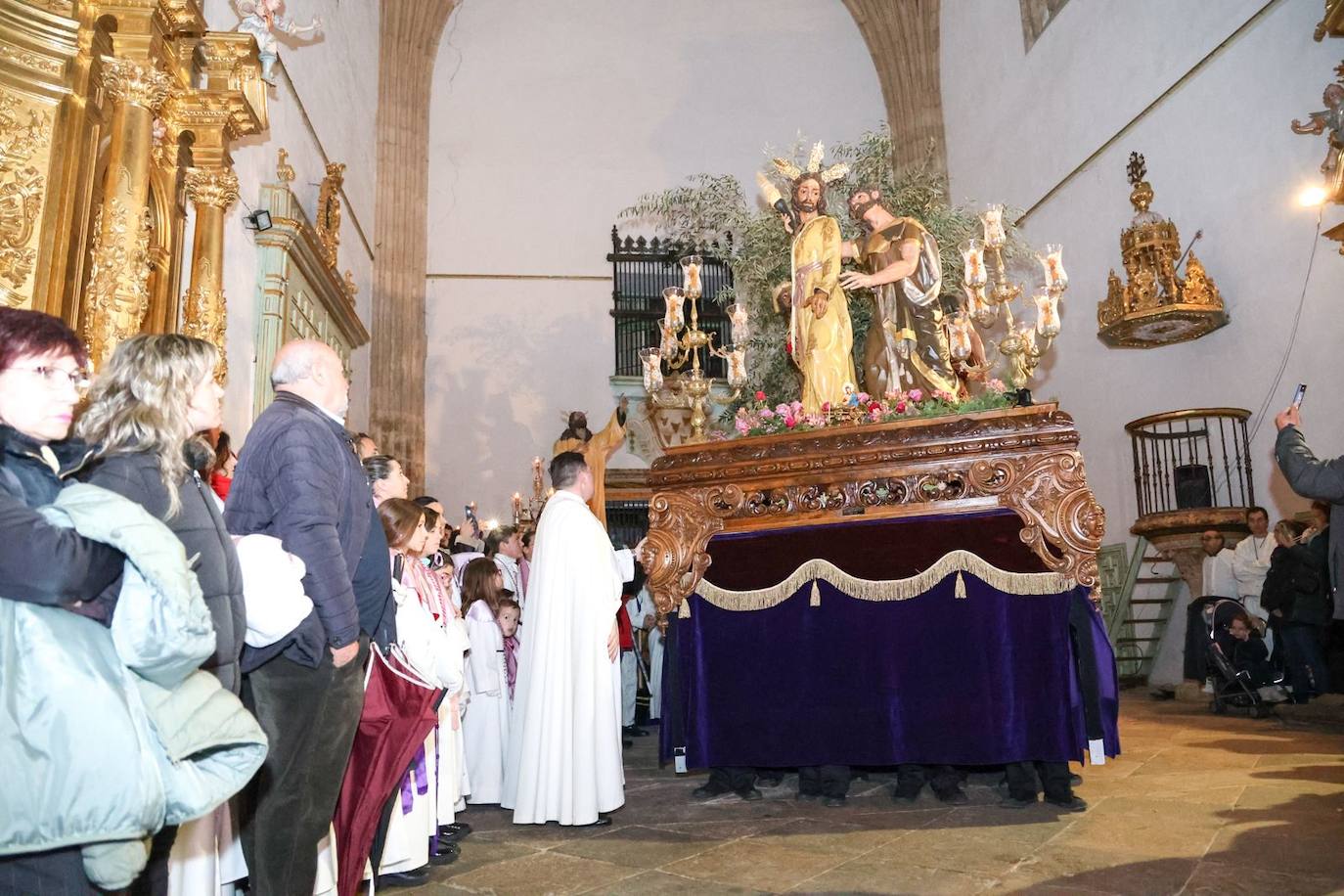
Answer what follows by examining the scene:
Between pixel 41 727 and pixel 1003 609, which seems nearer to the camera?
pixel 41 727

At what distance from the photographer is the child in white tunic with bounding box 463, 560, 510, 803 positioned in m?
4.82

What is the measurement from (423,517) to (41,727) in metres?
2.37

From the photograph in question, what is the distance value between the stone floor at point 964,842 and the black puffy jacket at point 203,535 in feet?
4.68

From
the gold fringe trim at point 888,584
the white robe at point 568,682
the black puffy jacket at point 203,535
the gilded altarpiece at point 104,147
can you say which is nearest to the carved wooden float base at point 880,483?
the gold fringe trim at point 888,584

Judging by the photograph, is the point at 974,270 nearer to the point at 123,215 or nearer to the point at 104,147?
the point at 123,215

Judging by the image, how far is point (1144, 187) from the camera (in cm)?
1002

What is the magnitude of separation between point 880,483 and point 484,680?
223cm

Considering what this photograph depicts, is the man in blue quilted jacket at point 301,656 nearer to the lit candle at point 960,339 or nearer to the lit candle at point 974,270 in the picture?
the lit candle at point 974,270

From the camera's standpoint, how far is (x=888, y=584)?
4328mm

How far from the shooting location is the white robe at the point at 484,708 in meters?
4.82

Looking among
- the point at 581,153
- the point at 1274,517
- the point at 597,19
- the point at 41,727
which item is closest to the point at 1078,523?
the point at 41,727

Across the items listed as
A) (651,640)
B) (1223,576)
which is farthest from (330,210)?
(1223,576)

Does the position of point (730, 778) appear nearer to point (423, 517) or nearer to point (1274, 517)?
point (423, 517)

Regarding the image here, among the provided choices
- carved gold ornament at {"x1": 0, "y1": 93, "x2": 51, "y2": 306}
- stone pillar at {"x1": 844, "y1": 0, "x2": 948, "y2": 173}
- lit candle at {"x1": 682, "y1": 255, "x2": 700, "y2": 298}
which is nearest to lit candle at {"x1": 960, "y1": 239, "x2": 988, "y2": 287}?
lit candle at {"x1": 682, "y1": 255, "x2": 700, "y2": 298}
